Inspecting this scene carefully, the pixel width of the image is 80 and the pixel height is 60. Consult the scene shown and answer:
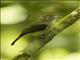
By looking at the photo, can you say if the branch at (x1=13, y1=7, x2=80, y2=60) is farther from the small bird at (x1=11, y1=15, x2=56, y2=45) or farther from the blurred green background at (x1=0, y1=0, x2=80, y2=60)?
the blurred green background at (x1=0, y1=0, x2=80, y2=60)

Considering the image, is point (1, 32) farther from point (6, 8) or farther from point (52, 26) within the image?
point (52, 26)

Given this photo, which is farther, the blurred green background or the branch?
the blurred green background

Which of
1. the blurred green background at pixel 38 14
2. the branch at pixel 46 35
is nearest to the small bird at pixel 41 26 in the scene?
the branch at pixel 46 35

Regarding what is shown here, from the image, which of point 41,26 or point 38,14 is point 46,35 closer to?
point 41,26

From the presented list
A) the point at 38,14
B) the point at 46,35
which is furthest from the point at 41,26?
Result: the point at 38,14

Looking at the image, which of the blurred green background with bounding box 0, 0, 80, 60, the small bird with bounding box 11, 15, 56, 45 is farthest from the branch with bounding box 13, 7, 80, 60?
the blurred green background with bounding box 0, 0, 80, 60

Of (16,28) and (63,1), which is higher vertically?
(63,1)

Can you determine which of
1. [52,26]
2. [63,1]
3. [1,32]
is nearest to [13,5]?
[1,32]

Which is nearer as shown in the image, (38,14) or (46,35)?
(46,35)

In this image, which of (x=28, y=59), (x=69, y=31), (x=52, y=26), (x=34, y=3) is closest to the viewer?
(x=28, y=59)
